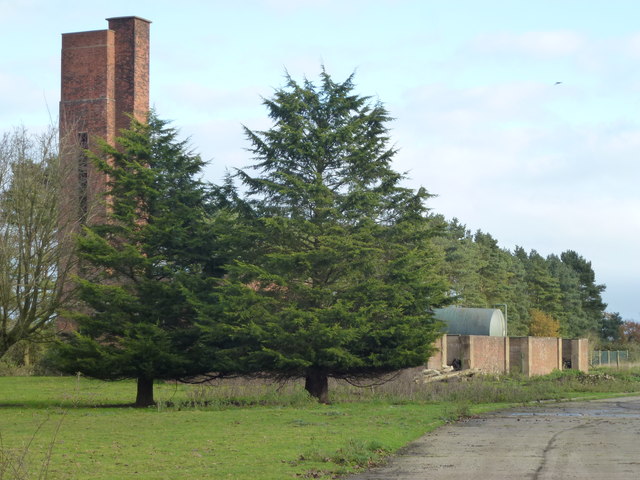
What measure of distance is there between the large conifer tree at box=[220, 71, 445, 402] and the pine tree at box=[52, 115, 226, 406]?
1854 mm

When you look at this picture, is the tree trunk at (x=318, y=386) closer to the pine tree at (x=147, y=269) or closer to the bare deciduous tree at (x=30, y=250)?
the pine tree at (x=147, y=269)

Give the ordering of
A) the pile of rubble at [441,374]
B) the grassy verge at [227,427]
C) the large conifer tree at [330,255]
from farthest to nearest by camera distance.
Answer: the pile of rubble at [441,374]
the large conifer tree at [330,255]
the grassy verge at [227,427]

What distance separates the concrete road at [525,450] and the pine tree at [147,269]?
10608 millimetres

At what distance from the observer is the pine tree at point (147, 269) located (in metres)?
28.4

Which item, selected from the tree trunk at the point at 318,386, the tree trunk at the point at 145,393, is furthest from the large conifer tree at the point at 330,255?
the tree trunk at the point at 145,393

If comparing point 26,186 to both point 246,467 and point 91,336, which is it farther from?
point 246,467

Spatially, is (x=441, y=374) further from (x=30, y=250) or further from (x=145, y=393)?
(x=30, y=250)

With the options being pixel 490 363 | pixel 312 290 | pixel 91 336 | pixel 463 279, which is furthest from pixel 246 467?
pixel 463 279

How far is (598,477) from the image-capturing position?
13047 millimetres

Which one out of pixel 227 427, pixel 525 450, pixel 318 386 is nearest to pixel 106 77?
pixel 318 386

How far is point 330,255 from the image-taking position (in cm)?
2838

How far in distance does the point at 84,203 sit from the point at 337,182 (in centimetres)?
1223

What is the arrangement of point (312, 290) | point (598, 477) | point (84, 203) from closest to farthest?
point (598, 477) < point (312, 290) < point (84, 203)

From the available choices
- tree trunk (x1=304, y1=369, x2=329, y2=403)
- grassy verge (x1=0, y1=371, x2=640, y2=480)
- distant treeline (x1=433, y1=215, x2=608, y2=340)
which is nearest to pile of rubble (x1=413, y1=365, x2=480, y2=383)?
grassy verge (x1=0, y1=371, x2=640, y2=480)
